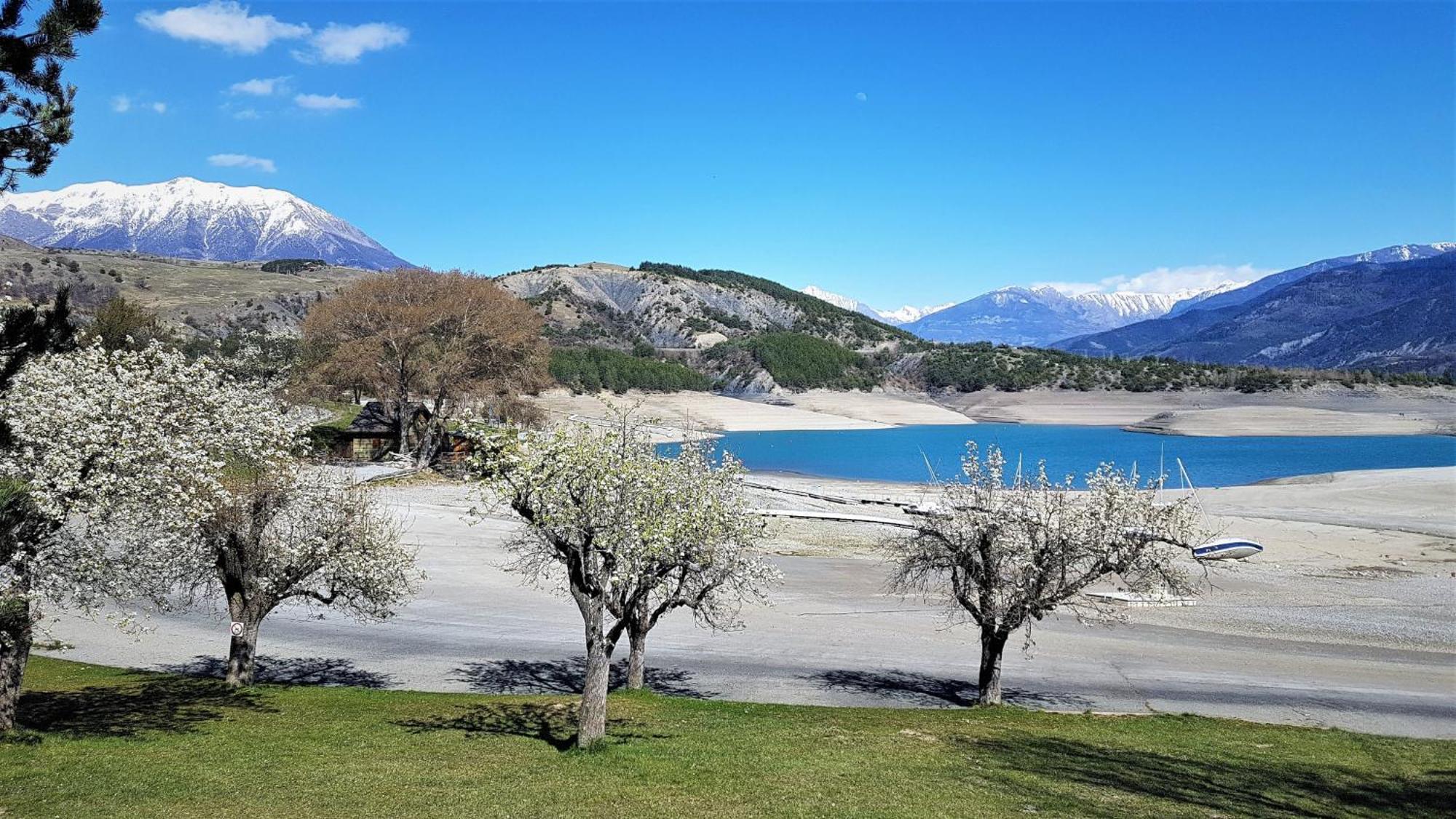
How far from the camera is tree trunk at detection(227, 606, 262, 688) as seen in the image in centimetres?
2186

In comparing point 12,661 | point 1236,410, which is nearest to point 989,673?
point 12,661

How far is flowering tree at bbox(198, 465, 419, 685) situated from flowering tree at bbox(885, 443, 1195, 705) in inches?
555

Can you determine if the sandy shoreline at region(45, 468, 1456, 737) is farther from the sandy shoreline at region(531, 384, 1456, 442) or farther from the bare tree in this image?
the sandy shoreline at region(531, 384, 1456, 442)

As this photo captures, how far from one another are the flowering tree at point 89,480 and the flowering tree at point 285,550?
354 cm

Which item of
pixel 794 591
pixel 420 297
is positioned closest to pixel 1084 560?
pixel 794 591

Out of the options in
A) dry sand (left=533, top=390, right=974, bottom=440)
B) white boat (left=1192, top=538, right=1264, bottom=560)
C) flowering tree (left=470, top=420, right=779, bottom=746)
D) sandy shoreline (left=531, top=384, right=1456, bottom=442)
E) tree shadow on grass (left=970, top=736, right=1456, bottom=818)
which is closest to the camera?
tree shadow on grass (left=970, top=736, right=1456, bottom=818)

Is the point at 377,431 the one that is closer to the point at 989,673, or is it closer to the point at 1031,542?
Answer: the point at 989,673

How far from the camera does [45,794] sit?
1271 centimetres

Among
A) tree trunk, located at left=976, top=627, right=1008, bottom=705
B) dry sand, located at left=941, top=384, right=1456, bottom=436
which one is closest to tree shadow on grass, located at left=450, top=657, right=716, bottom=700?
tree trunk, located at left=976, top=627, right=1008, bottom=705

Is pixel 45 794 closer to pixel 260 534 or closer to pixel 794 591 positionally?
pixel 260 534

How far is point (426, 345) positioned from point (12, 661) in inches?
2205

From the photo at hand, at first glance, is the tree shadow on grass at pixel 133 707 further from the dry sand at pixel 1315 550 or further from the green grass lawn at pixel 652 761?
the dry sand at pixel 1315 550

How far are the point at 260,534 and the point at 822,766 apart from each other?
14682mm

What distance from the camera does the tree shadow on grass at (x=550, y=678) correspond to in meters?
24.4
